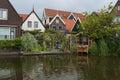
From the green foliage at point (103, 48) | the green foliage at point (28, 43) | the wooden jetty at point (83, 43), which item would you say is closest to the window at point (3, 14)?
the green foliage at point (28, 43)

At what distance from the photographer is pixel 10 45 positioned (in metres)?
33.8

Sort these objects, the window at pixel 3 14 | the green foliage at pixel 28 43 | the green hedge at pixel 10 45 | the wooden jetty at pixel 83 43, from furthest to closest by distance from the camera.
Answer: the window at pixel 3 14 < the wooden jetty at pixel 83 43 < the green foliage at pixel 28 43 < the green hedge at pixel 10 45

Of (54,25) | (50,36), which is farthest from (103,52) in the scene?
(54,25)

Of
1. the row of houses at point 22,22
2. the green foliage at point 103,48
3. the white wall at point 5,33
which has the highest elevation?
the row of houses at point 22,22

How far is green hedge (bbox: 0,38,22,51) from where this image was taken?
110 feet

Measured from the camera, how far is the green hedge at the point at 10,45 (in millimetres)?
33466

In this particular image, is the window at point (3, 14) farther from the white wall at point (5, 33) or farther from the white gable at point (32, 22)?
the white gable at point (32, 22)

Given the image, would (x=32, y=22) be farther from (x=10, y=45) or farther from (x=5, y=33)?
(x=10, y=45)

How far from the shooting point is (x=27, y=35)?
34531mm

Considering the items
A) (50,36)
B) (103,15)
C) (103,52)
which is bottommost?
(103,52)

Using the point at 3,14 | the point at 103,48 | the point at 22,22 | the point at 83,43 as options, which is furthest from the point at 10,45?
the point at 22,22

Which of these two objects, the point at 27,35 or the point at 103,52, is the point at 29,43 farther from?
the point at 103,52

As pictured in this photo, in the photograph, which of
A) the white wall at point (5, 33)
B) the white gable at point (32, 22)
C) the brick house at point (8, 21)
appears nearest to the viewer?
the white wall at point (5, 33)

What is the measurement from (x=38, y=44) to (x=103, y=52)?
9522 millimetres
